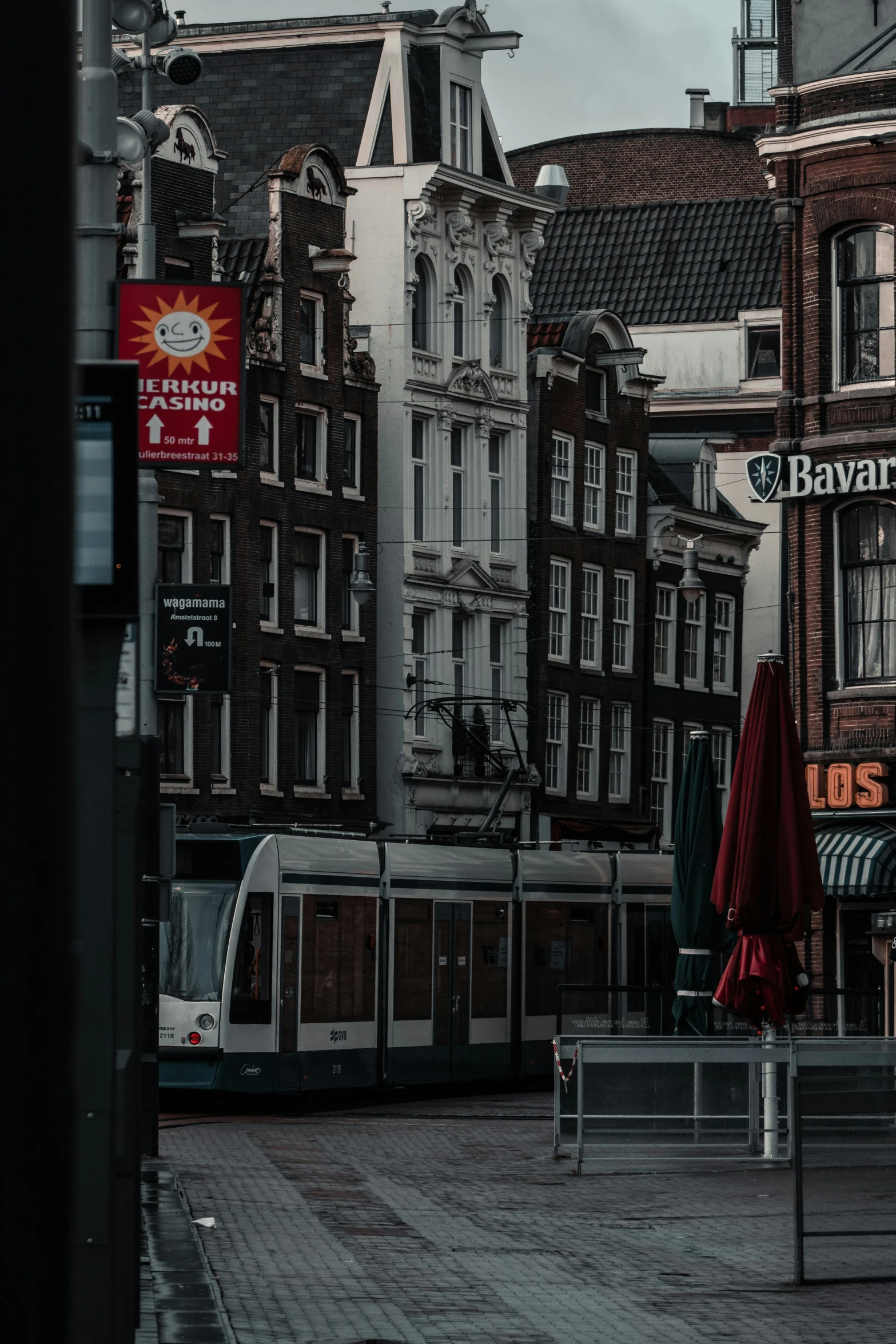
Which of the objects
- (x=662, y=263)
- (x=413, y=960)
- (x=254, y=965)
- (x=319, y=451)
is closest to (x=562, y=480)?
(x=319, y=451)

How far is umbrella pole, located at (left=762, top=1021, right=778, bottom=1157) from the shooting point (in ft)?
66.0

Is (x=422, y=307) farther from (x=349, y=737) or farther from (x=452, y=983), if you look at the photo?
(x=452, y=983)

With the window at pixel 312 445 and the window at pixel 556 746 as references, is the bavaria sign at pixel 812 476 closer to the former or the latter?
the window at pixel 312 445

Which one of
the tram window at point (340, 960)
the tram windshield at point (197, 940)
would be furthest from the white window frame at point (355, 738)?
the tram windshield at point (197, 940)

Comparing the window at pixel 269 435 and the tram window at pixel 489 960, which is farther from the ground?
the window at pixel 269 435

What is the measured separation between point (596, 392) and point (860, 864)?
28.7 meters

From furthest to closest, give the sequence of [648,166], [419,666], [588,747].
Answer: [648,166]
[588,747]
[419,666]

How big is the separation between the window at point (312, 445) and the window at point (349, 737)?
4.00m

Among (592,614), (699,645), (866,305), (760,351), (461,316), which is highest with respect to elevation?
(760,351)

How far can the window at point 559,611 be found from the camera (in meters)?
55.5

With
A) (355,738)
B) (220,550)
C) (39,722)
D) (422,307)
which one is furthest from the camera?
(422,307)

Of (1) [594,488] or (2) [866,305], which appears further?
(1) [594,488]

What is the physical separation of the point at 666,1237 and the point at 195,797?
3118 cm

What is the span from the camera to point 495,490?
2147 inches
